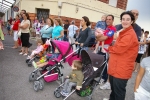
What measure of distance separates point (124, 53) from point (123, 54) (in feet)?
0.08

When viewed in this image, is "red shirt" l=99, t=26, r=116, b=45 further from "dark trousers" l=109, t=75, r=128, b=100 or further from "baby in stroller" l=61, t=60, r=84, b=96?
"dark trousers" l=109, t=75, r=128, b=100

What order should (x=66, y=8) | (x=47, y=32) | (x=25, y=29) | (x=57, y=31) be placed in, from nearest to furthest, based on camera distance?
(x=57, y=31) → (x=47, y=32) → (x=25, y=29) → (x=66, y=8)

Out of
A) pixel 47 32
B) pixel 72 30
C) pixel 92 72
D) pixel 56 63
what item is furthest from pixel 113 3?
pixel 92 72

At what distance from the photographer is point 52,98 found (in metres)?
3.20

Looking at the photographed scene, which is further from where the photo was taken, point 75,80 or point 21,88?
point 21,88

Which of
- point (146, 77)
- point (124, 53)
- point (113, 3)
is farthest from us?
point (113, 3)

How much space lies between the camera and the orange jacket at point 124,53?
218 centimetres

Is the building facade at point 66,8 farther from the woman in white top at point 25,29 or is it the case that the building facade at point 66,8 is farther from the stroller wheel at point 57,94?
the stroller wheel at point 57,94

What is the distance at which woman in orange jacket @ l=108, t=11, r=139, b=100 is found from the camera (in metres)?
2.19

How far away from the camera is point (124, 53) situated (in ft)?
7.45

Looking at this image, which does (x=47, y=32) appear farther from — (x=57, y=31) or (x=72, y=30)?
(x=72, y=30)

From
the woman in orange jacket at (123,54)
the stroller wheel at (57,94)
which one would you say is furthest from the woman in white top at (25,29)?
the woman in orange jacket at (123,54)

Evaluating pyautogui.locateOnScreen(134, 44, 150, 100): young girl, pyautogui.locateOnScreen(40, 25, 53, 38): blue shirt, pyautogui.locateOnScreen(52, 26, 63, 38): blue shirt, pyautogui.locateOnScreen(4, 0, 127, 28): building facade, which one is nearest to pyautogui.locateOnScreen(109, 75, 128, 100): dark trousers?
pyautogui.locateOnScreen(134, 44, 150, 100): young girl

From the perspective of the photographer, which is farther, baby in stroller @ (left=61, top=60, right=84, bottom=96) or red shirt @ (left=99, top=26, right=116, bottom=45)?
red shirt @ (left=99, top=26, right=116, bottom=45)
